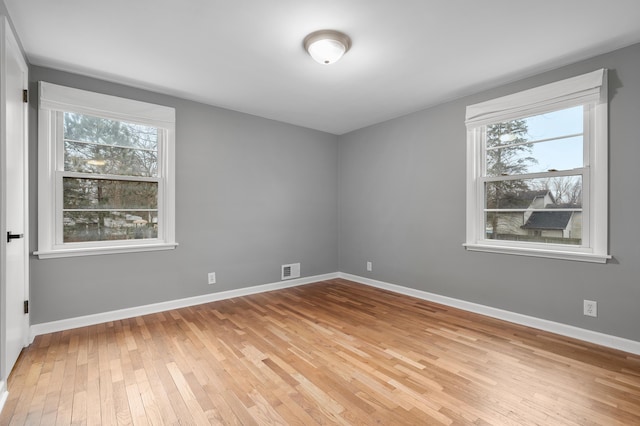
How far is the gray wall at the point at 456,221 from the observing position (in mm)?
2547

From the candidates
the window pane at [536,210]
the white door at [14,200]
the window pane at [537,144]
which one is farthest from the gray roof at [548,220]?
the white door at [14,200]

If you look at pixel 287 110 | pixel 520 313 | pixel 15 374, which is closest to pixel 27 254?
pixel 15 374

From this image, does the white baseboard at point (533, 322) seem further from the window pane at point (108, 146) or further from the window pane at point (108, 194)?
the window pane at point (108, 146)

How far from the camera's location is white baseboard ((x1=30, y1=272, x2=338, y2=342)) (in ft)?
9.46

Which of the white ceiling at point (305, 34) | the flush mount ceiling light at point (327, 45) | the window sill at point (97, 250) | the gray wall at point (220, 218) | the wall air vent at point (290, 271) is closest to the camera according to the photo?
the white ceiling at point (305, 34)

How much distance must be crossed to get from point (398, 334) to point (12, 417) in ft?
9.01

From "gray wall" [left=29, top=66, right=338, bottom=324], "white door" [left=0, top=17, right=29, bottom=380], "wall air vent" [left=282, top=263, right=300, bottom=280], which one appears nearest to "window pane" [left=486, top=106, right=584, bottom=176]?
"gray wall" [left=29, top=66, right=338, bottom=324]

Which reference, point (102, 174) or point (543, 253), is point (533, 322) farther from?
point (102, 174)

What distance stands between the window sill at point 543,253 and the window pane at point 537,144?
814mm

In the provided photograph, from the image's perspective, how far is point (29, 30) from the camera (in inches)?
91.6

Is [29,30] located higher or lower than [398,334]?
higher

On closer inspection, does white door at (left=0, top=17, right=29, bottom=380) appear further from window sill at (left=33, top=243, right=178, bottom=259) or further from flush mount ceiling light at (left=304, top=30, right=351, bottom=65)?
flush mount ceiling light at (left=304, top=30, right=351, bottom=65)

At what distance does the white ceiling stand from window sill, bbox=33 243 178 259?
5.77ft

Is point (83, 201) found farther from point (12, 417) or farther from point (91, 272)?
point (12, 417)
